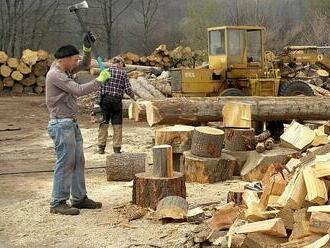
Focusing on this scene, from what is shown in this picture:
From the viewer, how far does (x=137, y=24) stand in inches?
2028

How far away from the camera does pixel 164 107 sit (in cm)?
Answer: 1022

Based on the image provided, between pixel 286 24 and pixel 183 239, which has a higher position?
pixel 286 24

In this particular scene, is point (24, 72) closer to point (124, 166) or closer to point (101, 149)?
point (101, 149)

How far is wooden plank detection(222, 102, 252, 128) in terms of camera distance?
32.1 ft

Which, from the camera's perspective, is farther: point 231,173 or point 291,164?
point 231,173

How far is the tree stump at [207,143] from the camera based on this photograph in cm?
905

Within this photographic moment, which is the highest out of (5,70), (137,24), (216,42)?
(137,24)

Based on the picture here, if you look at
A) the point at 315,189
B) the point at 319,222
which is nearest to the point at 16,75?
the point at 315,189

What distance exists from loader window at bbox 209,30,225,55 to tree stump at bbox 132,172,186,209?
1003 cm

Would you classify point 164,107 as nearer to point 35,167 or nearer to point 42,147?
point 35,167

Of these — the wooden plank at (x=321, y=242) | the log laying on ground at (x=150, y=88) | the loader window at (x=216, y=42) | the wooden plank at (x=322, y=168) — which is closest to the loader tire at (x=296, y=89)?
the loader window at (x=216, y=42)

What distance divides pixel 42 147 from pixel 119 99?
2561 mm

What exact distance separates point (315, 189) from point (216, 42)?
12.1 meters

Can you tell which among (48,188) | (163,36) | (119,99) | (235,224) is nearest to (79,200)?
(48,188)
